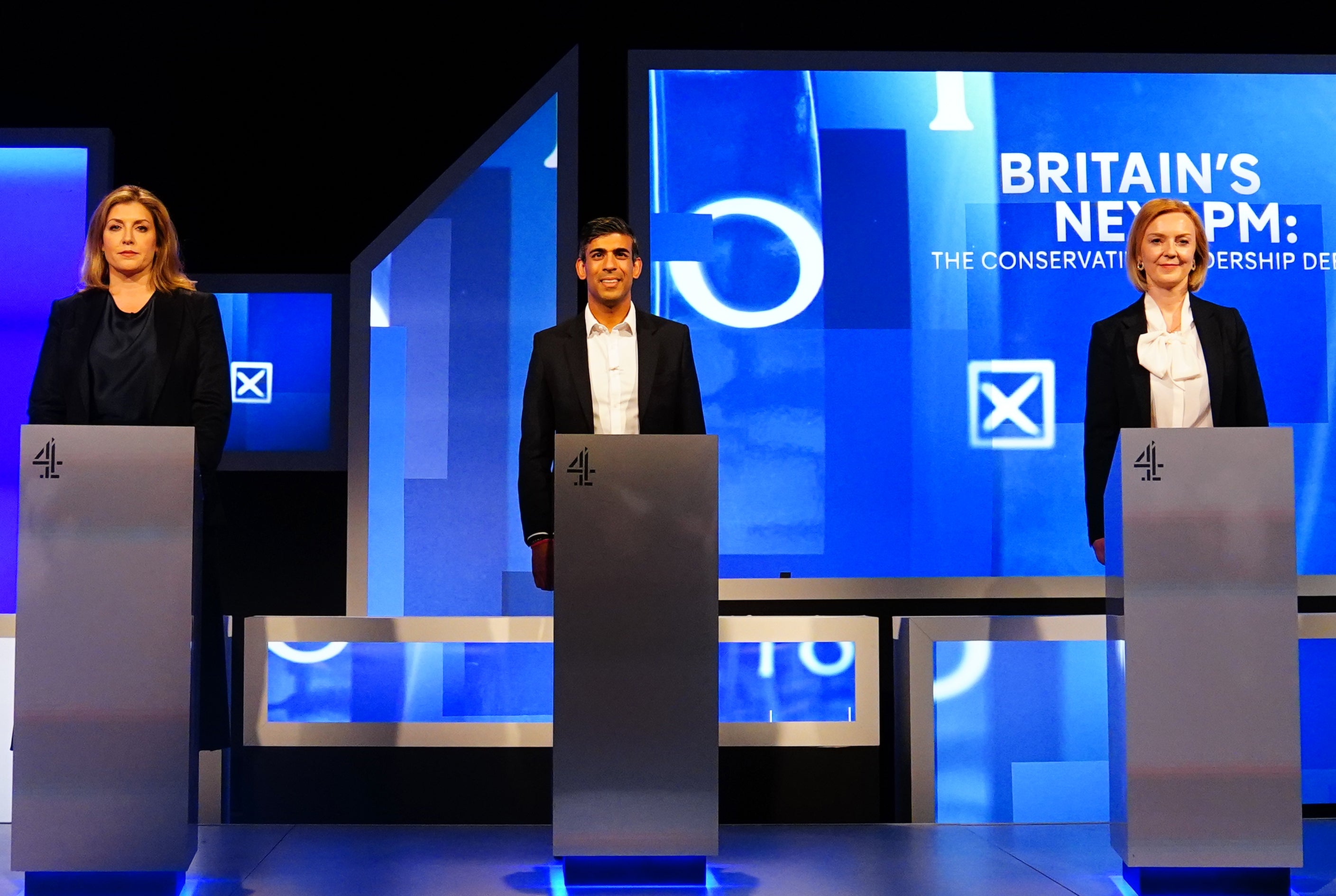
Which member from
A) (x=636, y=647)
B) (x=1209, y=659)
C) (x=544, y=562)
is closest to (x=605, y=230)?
(x=544, y=562)

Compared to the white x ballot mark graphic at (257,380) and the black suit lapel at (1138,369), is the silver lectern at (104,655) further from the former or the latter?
the black suit lapel at (1138,369)

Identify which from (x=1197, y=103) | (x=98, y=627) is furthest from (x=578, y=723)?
(x=1197, y=103)

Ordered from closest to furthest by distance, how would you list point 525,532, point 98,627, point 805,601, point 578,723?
1. point 98,627
2. point 578,723
3. point 525,532
4. point 805,601

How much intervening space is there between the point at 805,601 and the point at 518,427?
3.27ft

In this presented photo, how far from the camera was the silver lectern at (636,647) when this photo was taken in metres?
2.73

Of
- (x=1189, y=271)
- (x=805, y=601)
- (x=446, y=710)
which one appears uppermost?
(x=1189, y=271)

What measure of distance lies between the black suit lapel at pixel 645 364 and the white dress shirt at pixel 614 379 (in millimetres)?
13

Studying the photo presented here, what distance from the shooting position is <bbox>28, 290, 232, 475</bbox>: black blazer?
2809 mm

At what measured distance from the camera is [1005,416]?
4.00 metres

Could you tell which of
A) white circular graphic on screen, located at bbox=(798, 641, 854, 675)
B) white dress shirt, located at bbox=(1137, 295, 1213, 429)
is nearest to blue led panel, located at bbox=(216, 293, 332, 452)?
white circular graphic on screen, located at bbox=(798, 641, 854, 675)

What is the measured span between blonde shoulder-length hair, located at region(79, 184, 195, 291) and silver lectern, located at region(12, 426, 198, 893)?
46 cm

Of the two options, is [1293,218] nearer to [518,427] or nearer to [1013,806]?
[1013,806]

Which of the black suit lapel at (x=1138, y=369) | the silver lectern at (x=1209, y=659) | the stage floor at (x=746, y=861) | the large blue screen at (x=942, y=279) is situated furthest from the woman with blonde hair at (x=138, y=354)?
the black suit lapel at (x=1138, y=369)

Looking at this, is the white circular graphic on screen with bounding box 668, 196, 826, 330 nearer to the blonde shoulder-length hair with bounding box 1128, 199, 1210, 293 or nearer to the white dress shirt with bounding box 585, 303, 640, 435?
the white dress shirt with bounding box 585, 303, 640, 435
